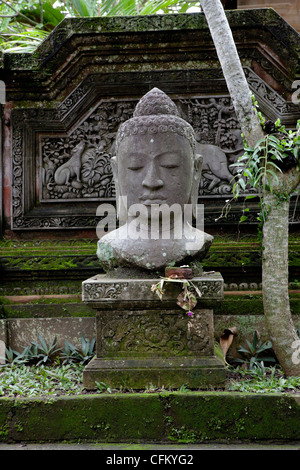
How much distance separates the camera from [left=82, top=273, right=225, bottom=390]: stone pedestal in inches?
138

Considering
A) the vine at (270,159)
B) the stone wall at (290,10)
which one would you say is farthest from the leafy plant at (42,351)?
the stone wall at (290,10)

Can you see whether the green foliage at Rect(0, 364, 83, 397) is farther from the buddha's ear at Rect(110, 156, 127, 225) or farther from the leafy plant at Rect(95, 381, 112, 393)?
the buddha's ear at Rect(110, 156, 127, 225)

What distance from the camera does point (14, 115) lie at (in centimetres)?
572

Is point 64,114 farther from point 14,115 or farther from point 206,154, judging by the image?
point 206,154

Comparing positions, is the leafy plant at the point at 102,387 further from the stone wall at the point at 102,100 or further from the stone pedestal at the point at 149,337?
the stone wall at the point at 102,100

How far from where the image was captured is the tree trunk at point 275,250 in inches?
153

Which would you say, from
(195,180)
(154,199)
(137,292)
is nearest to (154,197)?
(154,199)

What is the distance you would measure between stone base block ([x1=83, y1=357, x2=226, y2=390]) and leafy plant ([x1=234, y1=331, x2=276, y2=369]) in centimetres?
76

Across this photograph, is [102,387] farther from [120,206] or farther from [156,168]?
[156,168]

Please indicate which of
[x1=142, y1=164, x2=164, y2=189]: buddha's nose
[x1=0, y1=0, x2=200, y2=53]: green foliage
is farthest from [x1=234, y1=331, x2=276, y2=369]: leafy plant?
[x1=0, y1=0, x2=200, y2=53]: green foliage

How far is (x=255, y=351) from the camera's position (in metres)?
4.34

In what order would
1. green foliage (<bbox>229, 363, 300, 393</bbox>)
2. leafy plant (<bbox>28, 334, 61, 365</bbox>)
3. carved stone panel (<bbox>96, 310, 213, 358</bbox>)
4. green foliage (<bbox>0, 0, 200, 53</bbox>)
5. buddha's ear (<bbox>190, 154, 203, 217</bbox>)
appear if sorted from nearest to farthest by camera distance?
green foliage (<bbox>229, 363, 300, 393</bbox>), carved stone panel (<bbox>96, 310, 213, 358</bbox>), buddha's ear (<bbox>190, 154, 203, 217</bbox>), leafy plant (<bbox>28, 334, 61, 365</bbox>), green foliage (<bbox>0, 0, 200, 53</bbox>)

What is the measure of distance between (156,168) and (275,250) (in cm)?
122

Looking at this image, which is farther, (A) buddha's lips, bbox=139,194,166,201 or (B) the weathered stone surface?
(A) buddha's lips, bbox=139,194,166,201
